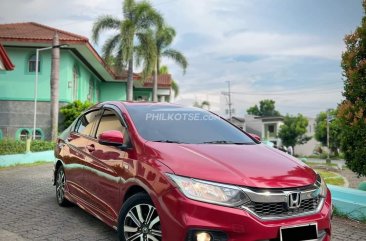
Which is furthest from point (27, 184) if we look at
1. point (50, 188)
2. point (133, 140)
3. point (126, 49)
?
point (126, 49)

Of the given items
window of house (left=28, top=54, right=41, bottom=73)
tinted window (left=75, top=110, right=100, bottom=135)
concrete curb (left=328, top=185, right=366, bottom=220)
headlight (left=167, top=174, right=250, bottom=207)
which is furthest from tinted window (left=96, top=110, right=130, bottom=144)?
window of house (left=28, top=54, right=41, bottom=73)

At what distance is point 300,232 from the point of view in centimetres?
329

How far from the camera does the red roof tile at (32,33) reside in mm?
21312

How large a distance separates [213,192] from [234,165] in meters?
0.41

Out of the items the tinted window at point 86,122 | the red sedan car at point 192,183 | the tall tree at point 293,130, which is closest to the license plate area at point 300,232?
the red sedan car at point 192,183

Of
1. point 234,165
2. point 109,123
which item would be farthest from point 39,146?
point 234,165

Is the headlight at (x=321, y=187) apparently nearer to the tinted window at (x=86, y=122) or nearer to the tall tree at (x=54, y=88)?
the tinted window at (x=86, y=122)

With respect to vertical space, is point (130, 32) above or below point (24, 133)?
above

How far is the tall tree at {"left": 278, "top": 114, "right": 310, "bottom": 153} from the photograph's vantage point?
6197 cm

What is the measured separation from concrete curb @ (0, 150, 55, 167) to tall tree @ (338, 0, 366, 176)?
419 inches

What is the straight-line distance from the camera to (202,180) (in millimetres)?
3262

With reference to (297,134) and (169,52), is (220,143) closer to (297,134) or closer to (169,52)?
(169,52)

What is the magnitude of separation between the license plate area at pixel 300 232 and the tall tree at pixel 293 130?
6073 centimetres

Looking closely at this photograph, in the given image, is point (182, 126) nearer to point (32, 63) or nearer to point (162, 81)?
point (32, 63)
